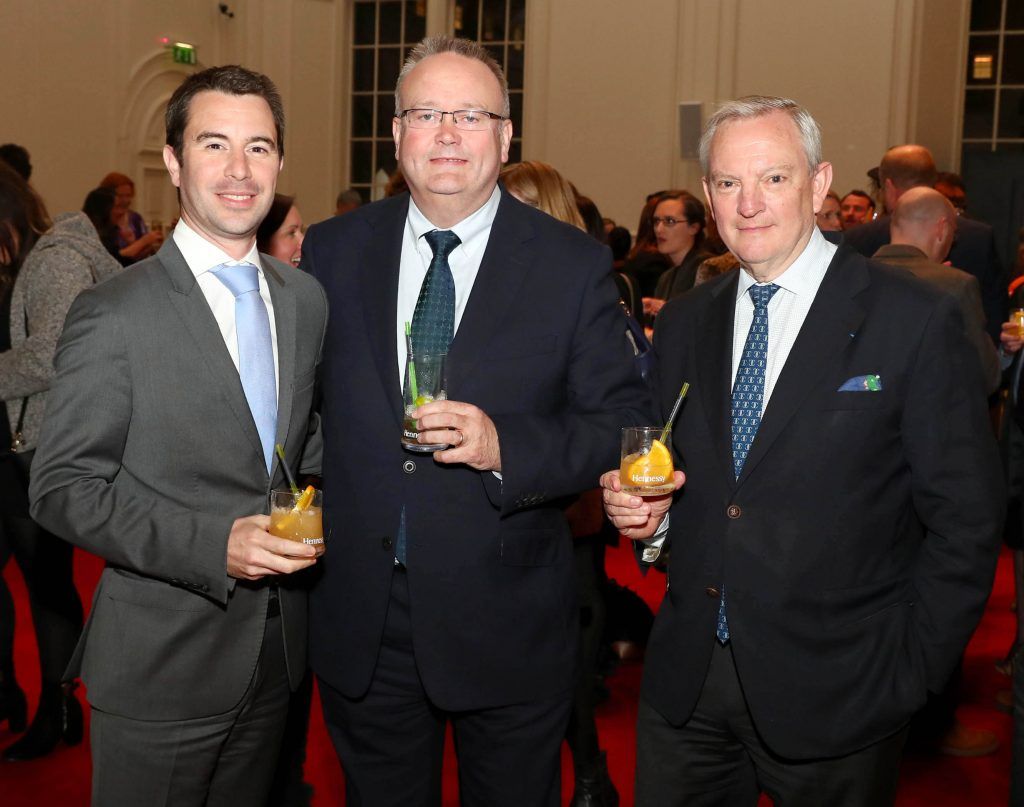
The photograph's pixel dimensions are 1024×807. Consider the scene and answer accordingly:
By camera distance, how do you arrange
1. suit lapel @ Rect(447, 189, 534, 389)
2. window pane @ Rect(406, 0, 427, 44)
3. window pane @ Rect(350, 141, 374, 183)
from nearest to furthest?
suit lapel @ Rect(447, 189, 534, 389)
window pane @ Rect(406, 0, 427, 44)
window pane @ Rect(350, 141, 374, 183)

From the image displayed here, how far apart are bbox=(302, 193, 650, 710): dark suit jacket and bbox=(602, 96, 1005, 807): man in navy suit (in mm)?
187

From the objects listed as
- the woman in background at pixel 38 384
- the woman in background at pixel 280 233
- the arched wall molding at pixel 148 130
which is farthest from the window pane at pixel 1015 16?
the woman in background at pixel 38 384

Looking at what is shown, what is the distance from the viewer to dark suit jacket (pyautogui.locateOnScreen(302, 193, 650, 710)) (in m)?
→ 2.25

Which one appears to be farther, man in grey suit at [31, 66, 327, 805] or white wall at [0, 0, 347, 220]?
white wall at [0, 0, 347, 220]

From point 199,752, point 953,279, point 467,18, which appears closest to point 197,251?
point 199,752

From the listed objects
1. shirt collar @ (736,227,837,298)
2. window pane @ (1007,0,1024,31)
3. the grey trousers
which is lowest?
the grey trousers

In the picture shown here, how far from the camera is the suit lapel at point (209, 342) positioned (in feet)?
6.56

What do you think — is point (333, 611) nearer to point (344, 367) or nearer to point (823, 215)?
point (344, 367)

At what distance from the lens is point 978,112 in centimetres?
1113

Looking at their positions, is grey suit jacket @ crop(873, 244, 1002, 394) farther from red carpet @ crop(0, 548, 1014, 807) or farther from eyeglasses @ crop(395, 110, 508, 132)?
eyeglasses @ crop(395, 110, 508, 132)

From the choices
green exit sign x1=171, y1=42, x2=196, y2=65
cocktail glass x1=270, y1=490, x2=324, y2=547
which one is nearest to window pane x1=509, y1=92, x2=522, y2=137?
green exit sign x1=171, y1=42, x2=196, y2=65

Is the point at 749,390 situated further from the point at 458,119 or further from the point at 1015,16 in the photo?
the point at 1015,16

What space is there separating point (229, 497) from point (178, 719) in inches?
15.7

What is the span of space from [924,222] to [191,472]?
3.36 metres
